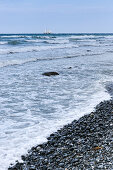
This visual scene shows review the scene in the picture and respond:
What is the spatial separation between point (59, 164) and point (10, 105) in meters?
4.07

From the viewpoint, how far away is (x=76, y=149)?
4.60m

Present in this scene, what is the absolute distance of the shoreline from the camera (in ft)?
13.1

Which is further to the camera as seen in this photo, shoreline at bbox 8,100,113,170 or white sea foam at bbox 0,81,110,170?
white sea foam at bbox 0,81,110,170

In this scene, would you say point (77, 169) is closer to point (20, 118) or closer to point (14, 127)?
point (14, 127)

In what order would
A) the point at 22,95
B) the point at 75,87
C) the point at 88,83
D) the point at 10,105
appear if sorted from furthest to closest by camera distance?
1. the point at 88,83
2. the point at 75,87
3. the point at 22,95
4. the point at 10,105

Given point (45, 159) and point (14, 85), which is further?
point (14, 85)

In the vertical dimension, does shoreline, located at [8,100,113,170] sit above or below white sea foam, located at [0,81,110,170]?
above

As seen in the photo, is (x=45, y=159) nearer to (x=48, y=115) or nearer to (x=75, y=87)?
(x=48, y=115)

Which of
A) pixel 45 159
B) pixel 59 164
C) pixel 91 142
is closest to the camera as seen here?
pixel 59 164

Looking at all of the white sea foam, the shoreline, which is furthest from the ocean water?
the shoreline

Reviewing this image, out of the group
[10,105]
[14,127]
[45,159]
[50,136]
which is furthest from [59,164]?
[10,105]

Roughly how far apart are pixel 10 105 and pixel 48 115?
154 centimetres

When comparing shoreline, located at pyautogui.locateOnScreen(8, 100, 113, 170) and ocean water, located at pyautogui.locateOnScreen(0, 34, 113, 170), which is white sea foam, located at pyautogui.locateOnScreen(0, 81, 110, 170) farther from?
shoreline, located at pyautogui.locateOnScreen(8, 100, 113, 170)

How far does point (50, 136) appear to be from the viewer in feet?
17.7
